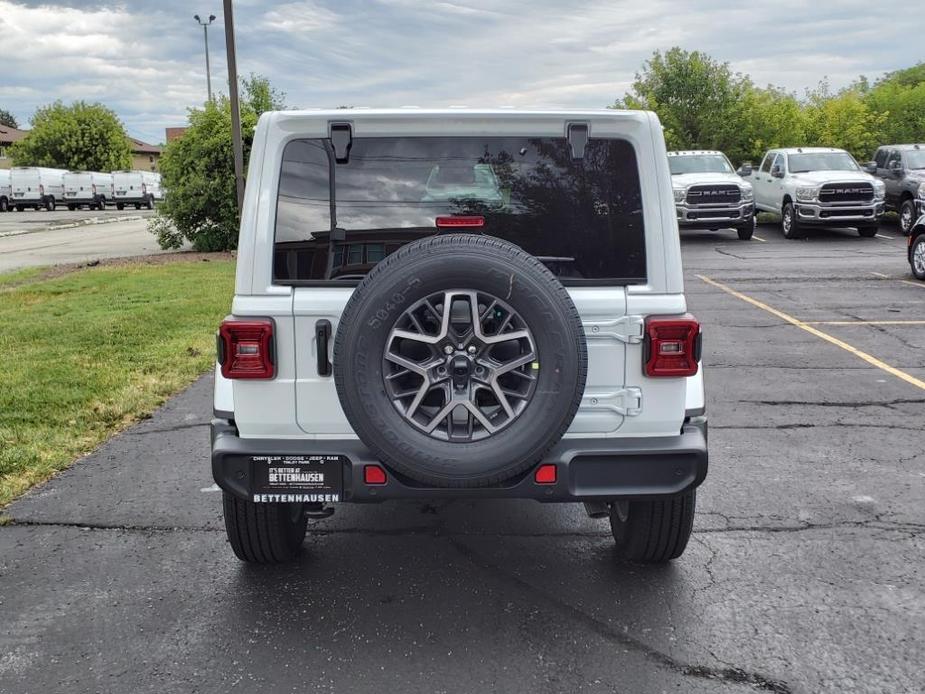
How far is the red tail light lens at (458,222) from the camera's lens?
11.8ft

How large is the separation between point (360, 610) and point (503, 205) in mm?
1728

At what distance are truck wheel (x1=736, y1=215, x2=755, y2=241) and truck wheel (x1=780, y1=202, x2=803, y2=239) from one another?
0.90m

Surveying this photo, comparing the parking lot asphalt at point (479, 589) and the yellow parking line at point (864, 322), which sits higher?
the yellow parking line at point (864, 322)

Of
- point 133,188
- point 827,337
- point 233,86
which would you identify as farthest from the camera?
point 133,188

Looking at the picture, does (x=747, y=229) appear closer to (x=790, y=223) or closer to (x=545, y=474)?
(x=790, y=223)

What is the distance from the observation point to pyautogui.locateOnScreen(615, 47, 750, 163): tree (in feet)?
99.5

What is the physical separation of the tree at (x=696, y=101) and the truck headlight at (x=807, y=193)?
347 inches

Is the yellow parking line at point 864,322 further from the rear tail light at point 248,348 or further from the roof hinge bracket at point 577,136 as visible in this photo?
the rear tail light at point 248,348

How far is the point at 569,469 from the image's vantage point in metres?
3.53

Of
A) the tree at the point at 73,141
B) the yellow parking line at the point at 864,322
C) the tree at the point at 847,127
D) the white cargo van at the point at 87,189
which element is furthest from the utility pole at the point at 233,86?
the tree at the point at 73,141

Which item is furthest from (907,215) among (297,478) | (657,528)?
(297,478)

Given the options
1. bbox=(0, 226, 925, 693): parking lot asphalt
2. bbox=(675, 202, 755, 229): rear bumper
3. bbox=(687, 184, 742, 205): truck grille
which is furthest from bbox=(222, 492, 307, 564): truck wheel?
bbox=(687, 184, 742, 205): truck grille

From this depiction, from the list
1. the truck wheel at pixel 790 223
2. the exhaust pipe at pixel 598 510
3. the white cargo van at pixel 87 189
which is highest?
the white cargo van at pixel 87 189

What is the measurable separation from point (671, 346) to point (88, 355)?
7.08 meters
